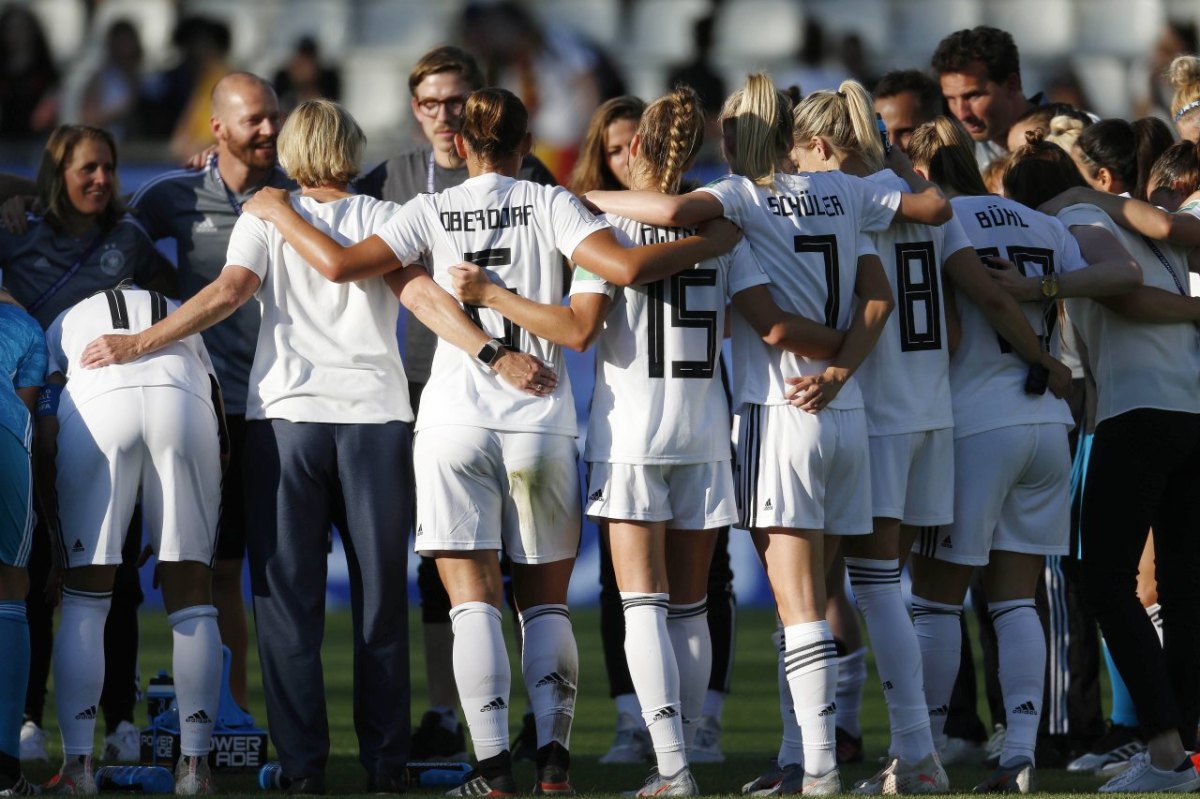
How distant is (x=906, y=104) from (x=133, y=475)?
3.76 metres

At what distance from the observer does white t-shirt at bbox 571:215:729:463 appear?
216 inches

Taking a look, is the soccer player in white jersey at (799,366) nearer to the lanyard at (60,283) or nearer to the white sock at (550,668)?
the white sock at (550,668)

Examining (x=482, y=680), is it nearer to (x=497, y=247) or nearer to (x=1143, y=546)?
(x=497, y=247)

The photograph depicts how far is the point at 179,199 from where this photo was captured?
7012mm

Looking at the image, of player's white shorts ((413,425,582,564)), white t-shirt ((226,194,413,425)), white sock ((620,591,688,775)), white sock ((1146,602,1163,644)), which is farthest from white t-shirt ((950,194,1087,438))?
white t-shirt ((226,194,413,425))

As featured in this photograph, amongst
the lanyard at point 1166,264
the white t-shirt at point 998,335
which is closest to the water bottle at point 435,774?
the white t-shirt at point 998,335

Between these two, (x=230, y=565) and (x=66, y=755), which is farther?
(x=230, y=565)

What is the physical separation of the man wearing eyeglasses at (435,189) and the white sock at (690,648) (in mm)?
1452

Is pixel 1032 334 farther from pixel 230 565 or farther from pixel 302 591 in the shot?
pixel 230 565

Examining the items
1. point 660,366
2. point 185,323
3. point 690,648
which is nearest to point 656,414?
point 660,366

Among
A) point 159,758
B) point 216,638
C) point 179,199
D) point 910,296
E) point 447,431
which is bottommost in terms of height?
point 159,758

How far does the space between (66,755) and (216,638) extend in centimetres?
61

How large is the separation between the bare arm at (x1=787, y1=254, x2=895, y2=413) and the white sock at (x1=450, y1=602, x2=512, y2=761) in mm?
1243

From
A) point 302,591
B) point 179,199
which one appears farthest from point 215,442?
point 179,199
